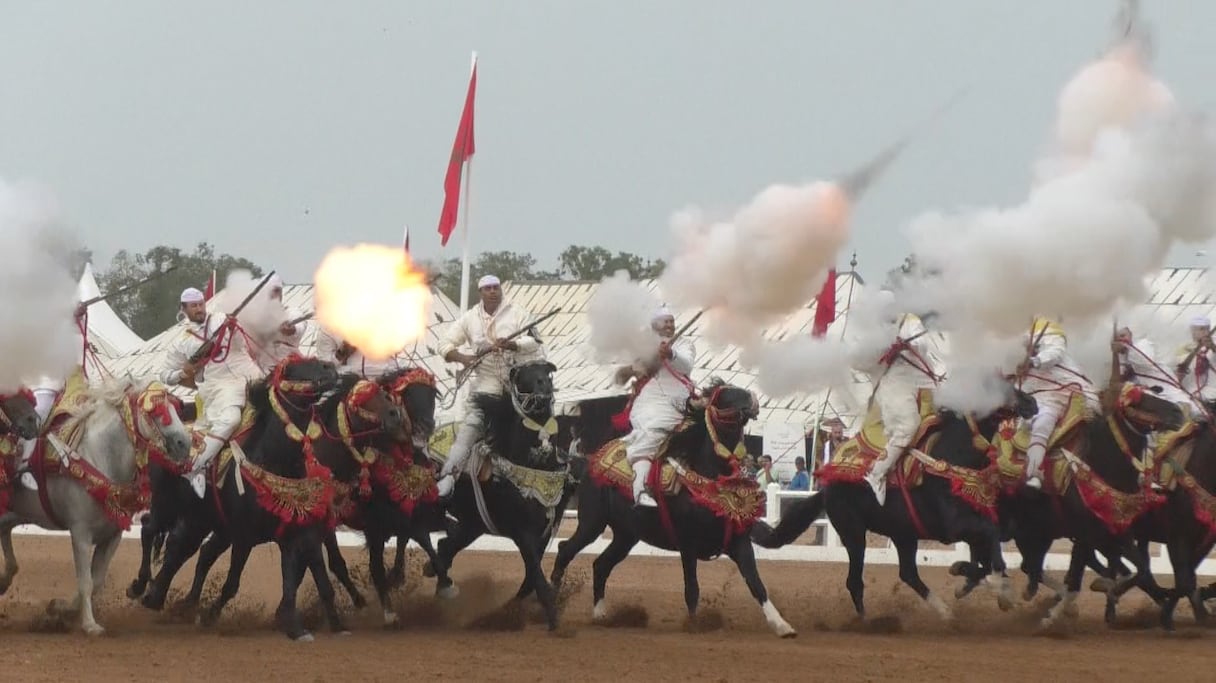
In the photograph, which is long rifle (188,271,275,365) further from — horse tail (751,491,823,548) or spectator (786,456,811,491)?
spectator (786,456,811,491)

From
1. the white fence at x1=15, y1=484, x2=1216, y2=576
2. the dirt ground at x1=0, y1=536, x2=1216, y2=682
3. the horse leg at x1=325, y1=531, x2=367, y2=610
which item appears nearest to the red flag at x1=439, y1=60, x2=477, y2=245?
the white fence at x1=15, y1=484, x2=1216, y2=576

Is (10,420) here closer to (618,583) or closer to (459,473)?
(459,473)

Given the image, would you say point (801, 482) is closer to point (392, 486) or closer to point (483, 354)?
point (483, 354)

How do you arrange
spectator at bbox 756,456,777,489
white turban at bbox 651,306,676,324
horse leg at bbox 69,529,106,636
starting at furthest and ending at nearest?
spectator at bbox 756,456,777,489
white turban at bbox 651,306,676,324
horse leg at bbox 69,529,106,636

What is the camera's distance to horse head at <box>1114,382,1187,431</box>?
1733cm

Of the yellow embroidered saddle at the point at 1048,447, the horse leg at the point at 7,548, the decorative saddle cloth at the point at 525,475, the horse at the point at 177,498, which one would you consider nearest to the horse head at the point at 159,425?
the horse at the point at 177,498

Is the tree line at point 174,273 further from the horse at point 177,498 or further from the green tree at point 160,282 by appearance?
the horse at point 177,498

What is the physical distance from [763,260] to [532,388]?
2.59m

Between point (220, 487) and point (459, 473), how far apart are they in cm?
247

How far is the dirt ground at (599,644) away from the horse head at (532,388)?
2.08 m

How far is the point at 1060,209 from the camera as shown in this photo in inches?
631

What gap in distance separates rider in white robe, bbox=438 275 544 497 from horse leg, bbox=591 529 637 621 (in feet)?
6.10

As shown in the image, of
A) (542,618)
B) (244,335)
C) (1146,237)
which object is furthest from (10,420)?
(1146,237)

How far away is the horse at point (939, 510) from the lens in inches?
701
